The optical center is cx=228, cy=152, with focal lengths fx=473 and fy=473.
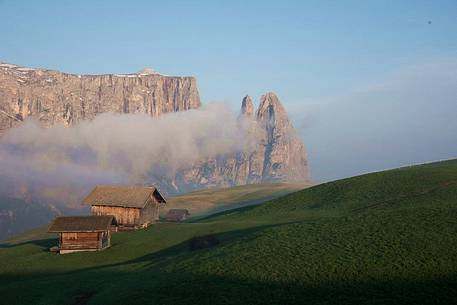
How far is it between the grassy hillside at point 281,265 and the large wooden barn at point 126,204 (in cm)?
1393

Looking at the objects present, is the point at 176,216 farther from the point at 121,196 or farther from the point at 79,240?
the point at 79,240

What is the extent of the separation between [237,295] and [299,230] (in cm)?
1698

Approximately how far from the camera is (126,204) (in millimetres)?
72312

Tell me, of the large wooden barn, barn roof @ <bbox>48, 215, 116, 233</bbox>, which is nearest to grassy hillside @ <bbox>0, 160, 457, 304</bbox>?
barn roof @ <bbox>48, 215, 116, 233</bbox>

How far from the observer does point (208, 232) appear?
55.9m

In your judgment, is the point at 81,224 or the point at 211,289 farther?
the point at 81,224

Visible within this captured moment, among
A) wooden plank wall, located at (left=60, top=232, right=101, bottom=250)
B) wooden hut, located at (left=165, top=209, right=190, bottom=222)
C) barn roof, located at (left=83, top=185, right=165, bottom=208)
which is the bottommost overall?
wooden hut, located at (left=165, top=209, right=190, bottom=222)

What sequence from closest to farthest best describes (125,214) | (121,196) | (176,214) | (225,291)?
(225,291), (125,214), (121,196), (176,214)

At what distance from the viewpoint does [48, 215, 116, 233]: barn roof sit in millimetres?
58000

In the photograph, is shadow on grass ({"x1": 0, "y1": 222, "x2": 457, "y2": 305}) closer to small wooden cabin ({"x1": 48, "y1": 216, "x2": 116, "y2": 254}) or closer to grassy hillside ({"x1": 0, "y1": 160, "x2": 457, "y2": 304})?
grassy hillside ({"x1": 0, "y1": 160, "x2": 457, "y2": 304})

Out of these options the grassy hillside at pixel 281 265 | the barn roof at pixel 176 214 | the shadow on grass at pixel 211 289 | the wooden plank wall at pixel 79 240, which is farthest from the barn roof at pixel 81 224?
the barn roof at pixel 176 214

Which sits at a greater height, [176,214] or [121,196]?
[121,196]

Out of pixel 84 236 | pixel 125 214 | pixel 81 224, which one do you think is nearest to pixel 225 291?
pixel 84 236

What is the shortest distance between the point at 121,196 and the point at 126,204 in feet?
9.11
